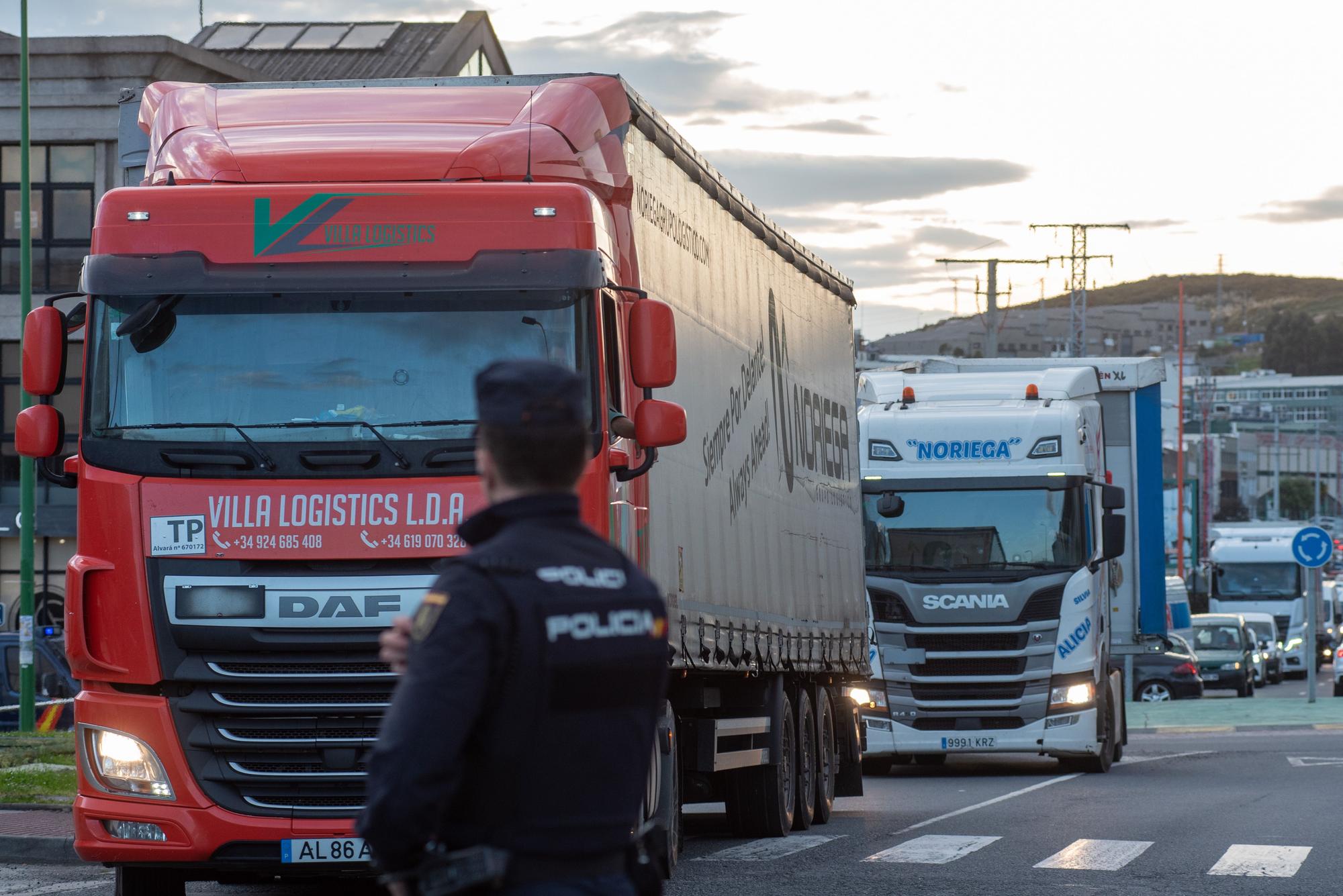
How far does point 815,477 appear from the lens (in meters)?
15.5

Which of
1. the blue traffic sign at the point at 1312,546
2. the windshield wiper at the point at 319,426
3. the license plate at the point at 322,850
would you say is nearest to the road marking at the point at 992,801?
the license plate at the point at 322,850

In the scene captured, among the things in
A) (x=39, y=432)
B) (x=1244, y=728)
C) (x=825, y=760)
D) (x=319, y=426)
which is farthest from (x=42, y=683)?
(x=319, y=426)

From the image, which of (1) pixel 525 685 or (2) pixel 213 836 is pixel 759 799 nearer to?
(2) pixel 213 836

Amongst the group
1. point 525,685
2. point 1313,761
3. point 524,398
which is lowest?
point 1313,761

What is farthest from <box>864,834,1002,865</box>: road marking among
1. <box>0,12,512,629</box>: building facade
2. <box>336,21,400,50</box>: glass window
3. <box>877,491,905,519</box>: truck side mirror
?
<box>336,21,400,50</box>: glass window

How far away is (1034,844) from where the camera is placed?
45.0 ft

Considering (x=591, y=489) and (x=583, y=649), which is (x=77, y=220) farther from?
(x=583, y=649)

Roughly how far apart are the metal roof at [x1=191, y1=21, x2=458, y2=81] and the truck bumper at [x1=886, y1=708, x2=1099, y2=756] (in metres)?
29.6

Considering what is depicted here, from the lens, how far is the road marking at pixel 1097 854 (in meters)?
12.4

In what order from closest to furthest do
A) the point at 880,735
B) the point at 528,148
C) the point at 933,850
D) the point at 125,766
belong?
the point at 125,766 < the point at 528,148 < the point at 933,850 < the point at 880,735

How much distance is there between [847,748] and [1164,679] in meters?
25.4

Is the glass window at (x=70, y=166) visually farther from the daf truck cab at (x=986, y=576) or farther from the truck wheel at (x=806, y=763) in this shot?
the truck wheel at (x=806, y=763)

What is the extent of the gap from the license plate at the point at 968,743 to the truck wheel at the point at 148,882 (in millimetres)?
11841

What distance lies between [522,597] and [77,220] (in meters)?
40.3
